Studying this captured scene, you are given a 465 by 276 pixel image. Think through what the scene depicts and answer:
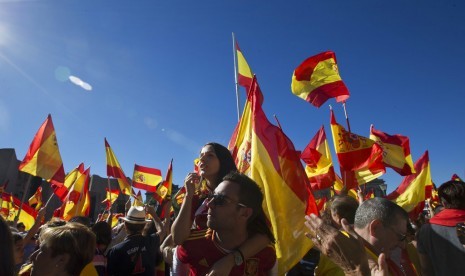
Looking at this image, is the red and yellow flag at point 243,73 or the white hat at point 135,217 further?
the red and yellow flag at point 243,73

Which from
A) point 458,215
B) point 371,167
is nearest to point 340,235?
point 458,215

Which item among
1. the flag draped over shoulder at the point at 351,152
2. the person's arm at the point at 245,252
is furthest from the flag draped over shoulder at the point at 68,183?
the person's arm at the point at 245,252

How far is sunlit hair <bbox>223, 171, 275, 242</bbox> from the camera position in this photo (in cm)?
240

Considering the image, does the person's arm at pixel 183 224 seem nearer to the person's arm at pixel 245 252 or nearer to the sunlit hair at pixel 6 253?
the person's arm at pixel 245 252

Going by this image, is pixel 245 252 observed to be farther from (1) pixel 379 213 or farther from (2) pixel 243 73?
(2) pixel 243 73

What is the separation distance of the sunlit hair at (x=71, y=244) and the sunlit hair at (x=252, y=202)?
1165 millimetres

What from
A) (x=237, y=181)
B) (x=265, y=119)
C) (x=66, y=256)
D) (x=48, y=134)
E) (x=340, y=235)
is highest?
(x=48, y=134)

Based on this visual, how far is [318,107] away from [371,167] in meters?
1.74

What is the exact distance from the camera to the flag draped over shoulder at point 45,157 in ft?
23.8

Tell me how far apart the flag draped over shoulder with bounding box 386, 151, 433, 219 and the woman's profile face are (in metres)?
5.97

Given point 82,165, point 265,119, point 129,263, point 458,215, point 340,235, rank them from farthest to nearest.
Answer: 1. point 82,165
2. point 129,263
3. point 265,119
4. point 458,215
5. point 340,235

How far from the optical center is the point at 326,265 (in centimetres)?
292

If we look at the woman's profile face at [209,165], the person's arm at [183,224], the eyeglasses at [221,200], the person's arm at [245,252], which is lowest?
the person's arm at [245,252]

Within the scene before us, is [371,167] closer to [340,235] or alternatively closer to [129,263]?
[129,263]
